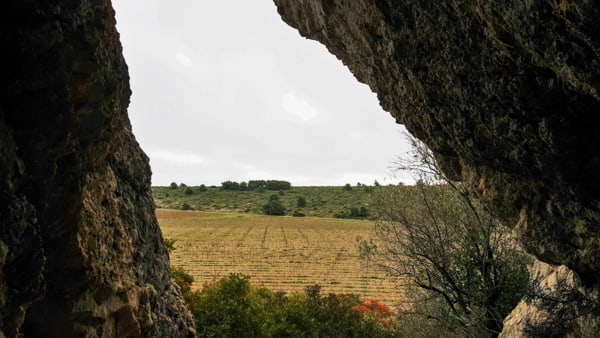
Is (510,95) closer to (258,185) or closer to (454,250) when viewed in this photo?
(454,250)

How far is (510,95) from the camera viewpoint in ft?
22.2

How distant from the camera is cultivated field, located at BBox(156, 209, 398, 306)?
45531 mm

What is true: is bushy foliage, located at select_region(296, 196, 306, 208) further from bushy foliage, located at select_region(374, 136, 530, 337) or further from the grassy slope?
bushy foliage, located at select_region(374, 136, 530, 337)

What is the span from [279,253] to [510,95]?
189 feet

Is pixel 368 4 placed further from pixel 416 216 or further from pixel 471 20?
pixel 416 216

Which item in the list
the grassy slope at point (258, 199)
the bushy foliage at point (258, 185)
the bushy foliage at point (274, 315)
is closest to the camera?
the bushy foliage at point (274, 315)

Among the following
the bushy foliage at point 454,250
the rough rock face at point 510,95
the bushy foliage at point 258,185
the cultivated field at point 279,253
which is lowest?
the cultivated field at point 279,253

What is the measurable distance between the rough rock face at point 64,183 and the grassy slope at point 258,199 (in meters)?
104

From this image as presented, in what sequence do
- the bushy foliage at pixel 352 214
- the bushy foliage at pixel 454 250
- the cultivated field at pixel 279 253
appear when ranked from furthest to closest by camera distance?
the bushy foliage at pixel 352 214 < the cultivated field at pixel 279 253 < the bushy foliage at pixel 454 250

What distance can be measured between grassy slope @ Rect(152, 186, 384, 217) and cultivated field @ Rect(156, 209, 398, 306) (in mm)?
21103

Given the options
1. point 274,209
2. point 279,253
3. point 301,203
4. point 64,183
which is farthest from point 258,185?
point 64,183

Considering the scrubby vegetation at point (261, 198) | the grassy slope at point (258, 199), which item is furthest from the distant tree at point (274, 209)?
the grassy slope at point (258, 199)

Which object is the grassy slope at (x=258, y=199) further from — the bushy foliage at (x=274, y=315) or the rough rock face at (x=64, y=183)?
the rough rock face at (x=64, y=183)

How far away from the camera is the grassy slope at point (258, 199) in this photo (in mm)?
122500
